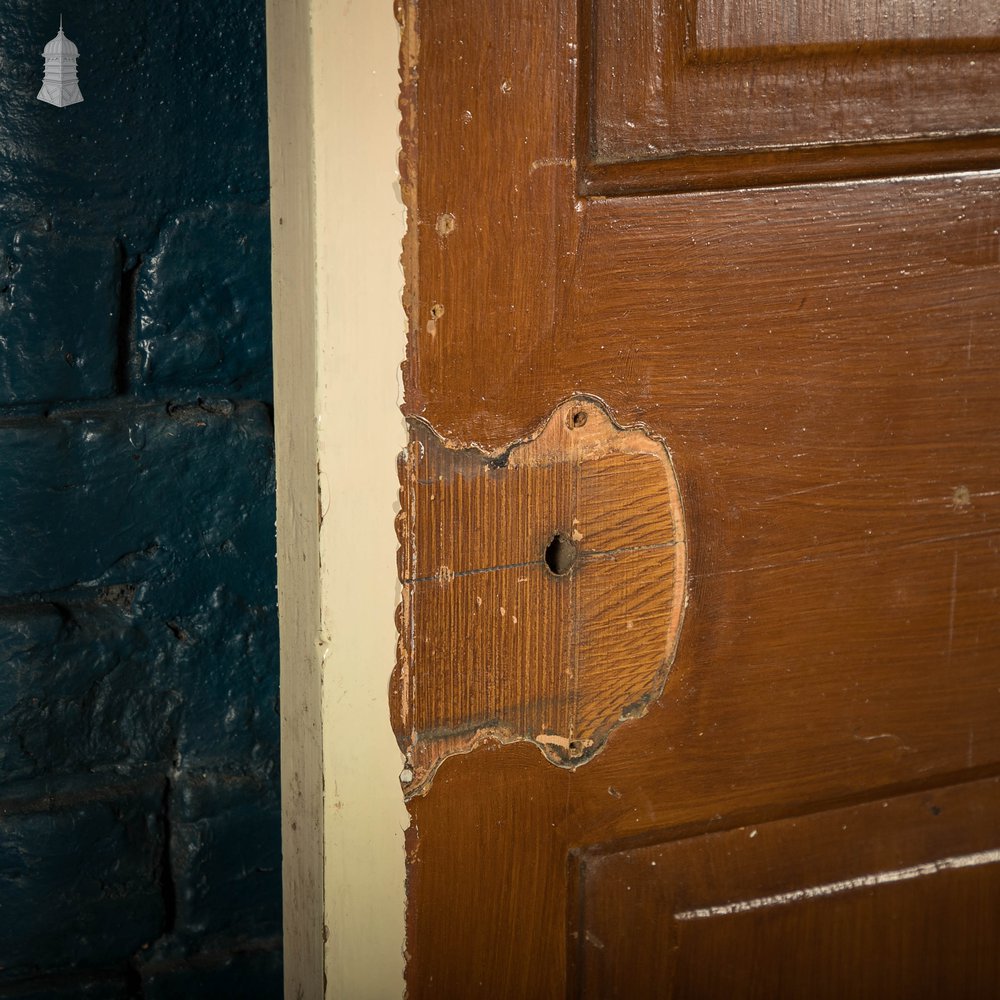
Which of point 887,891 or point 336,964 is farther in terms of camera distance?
point 887,891

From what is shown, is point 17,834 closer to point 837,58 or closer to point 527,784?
point 527,784

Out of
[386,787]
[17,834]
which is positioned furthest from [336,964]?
[17,834]

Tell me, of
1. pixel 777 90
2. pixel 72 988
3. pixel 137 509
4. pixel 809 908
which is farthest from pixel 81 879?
pixel 777 90

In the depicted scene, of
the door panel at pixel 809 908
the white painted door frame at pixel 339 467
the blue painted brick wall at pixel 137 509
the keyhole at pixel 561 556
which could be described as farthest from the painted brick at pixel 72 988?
the keyhole at pixel 561 556

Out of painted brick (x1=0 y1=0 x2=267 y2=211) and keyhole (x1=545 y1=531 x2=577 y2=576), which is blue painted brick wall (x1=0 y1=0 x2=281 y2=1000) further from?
keyhole (x1=545 y1=531 x2=577 y2=576)

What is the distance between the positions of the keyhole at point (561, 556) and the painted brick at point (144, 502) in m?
0.34

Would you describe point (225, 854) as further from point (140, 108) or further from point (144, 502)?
point (140, 108)

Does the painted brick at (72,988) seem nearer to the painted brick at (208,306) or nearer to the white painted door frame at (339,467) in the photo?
the white painted door frame at (339,467)

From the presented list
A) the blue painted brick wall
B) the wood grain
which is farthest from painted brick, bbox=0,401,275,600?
the wood grain

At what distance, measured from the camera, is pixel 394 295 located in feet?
2.09

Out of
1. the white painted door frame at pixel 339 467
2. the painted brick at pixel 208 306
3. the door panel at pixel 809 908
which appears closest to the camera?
the white painted door frame at pixel 339 467

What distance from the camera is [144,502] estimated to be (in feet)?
2.98

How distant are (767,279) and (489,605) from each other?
0.95 feet

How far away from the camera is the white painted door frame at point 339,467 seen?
61 centimetres
